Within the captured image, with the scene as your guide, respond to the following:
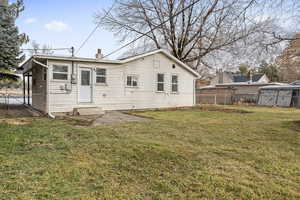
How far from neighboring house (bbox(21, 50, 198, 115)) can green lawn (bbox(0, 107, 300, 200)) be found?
4.49 m

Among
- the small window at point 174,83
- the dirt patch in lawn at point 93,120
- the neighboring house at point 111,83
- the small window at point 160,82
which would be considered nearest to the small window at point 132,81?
the neighboring house at point 111,83

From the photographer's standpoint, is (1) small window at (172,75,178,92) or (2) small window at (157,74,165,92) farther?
(1) small window at (172,75,178,92)

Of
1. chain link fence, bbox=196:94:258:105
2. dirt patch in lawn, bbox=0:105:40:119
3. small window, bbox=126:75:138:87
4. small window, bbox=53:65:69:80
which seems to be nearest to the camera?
dirt patch in lawn, bbox=0:105:40:119

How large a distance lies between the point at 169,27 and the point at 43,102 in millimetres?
13858

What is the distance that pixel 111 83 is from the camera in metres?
11.4

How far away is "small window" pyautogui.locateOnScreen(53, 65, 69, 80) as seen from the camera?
9.80m

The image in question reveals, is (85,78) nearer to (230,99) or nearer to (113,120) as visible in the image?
(113,120)

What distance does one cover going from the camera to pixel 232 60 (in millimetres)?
19938

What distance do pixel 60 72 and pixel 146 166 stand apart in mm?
8131

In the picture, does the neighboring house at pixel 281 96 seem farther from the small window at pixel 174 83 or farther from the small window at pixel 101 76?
the small window at pixel 101 76

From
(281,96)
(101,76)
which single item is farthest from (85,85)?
(281,96)

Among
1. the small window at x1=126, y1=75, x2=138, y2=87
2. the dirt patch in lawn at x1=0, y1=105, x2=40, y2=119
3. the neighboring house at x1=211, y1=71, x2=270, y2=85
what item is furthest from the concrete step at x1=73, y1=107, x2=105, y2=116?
the neighboring house at x1=211, y1=71, x2=270, y2=85

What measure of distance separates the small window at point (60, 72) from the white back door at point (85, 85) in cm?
71

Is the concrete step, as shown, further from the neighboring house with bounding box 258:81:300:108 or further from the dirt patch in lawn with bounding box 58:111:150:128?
the neighboring house with bounding box 258:81:300:108
